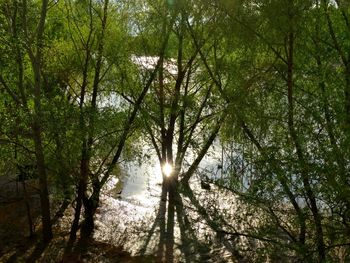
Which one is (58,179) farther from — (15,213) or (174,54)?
(174,54)

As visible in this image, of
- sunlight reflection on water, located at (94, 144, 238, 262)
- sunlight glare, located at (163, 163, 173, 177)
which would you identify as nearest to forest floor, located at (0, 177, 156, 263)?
sunlight reflection on water, located at (94, 144, 238, 262)

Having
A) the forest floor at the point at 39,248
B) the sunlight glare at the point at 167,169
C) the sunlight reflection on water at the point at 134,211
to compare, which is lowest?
the forest floor at the point at 39,248

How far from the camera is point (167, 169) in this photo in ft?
63.1

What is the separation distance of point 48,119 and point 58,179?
224cm

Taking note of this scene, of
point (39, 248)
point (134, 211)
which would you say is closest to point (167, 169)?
point (134, 211)

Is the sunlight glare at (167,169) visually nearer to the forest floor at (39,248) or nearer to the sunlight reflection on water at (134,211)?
the sunlight reflection on water at (134,211)

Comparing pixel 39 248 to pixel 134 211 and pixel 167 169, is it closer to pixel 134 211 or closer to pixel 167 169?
pixel 134 211

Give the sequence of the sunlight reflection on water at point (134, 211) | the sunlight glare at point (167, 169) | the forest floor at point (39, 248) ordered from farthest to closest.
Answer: the sunlight glare at point (167, 169) → the sunlight reflection on water at point (134, 211) → the forest floor at point (39, 248)

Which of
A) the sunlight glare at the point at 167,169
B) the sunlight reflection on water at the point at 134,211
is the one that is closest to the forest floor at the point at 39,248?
the sunlight reflection on water at the point at 134,211

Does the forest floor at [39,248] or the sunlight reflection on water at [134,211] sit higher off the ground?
the sunlight reflection on water at [134,211]

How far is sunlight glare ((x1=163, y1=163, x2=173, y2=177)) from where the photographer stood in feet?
62.4

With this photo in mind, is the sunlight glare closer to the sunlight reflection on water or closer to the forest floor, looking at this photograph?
the sunlight reflection on water

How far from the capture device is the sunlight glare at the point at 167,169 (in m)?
19.0

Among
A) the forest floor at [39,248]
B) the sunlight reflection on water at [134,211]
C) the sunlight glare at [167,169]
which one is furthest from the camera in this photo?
the sunlight glare at [167,169]
